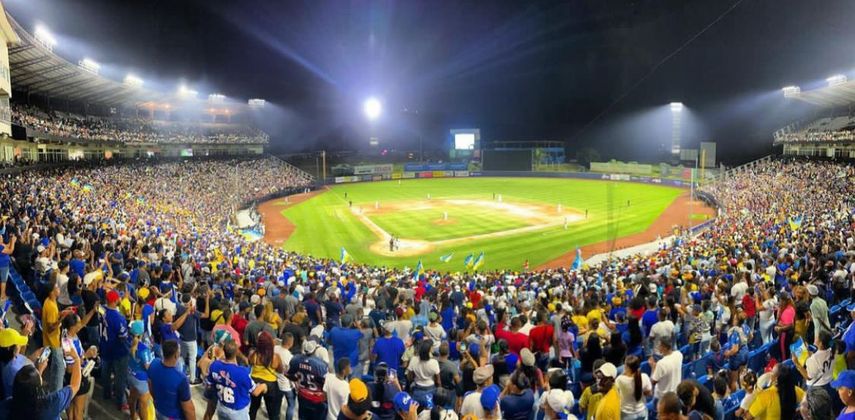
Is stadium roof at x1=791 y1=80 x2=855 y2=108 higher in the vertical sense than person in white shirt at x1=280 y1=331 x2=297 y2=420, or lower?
higher

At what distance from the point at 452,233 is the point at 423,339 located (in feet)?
105

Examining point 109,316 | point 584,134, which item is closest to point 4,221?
point 109,316

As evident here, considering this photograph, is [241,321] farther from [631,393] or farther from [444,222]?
[444,222]

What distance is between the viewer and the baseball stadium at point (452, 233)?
6.49 m

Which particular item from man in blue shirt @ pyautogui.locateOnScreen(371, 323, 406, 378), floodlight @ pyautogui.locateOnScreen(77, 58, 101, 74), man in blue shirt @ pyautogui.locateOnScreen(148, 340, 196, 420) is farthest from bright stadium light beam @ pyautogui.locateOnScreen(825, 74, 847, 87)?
floodlight @ pyautogui.locateOnScreen(77, 58, 101, 74)

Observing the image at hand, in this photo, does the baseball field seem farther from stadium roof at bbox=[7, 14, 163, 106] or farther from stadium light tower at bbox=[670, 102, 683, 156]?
stadium roof at bbox=[7, 14, 163, 106]

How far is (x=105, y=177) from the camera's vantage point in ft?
133

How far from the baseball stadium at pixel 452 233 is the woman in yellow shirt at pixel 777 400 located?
0.10ft

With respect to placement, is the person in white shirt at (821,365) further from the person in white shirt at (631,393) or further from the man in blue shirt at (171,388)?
the man in blue shirt at (171,388)

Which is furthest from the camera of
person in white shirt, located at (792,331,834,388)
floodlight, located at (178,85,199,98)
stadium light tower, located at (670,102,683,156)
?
stadium light tower, located at (670,102,683,156)

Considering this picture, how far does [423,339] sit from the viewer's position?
7934mm

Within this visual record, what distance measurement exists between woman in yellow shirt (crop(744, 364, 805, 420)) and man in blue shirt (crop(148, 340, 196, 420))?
5.98 meters

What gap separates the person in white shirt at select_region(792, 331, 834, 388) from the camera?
255 inches

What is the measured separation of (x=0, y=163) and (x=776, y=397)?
35725 mm
